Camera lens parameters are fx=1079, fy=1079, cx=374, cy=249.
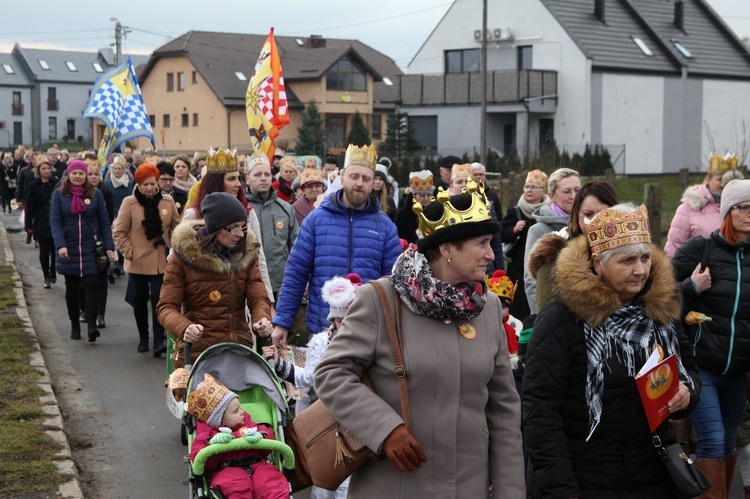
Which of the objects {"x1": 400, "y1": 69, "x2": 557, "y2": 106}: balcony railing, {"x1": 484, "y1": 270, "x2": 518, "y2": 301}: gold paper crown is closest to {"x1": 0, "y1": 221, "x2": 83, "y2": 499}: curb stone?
{"x1": 484, "y1": 270, "x2": 518, "y2": 301}: gold paper crown

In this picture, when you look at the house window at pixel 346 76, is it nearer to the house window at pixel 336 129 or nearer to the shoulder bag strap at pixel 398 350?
the house window at pixel 336 129

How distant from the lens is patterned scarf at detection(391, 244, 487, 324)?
3811 mm

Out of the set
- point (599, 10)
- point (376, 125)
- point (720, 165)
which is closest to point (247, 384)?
point (720, 165)

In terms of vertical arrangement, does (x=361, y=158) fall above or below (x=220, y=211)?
above

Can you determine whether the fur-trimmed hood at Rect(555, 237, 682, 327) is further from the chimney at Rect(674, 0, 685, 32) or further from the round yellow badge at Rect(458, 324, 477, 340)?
the chimney at Rect(674, 0, 685, 32)

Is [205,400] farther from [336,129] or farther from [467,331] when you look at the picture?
[336,129]

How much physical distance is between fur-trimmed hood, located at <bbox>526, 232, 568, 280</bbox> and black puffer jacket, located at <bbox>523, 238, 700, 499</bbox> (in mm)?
1511

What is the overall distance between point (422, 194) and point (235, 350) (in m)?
5.55

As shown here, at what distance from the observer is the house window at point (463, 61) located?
5072 centimetres

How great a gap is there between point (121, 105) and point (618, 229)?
18807 mm

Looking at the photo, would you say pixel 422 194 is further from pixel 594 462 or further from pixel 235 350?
pixel 594 462

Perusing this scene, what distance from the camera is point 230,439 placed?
5.48 m

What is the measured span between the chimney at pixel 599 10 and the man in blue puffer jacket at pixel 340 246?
44.9m

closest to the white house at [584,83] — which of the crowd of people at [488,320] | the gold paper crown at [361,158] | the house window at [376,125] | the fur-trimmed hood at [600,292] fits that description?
the house window at [376,125]
